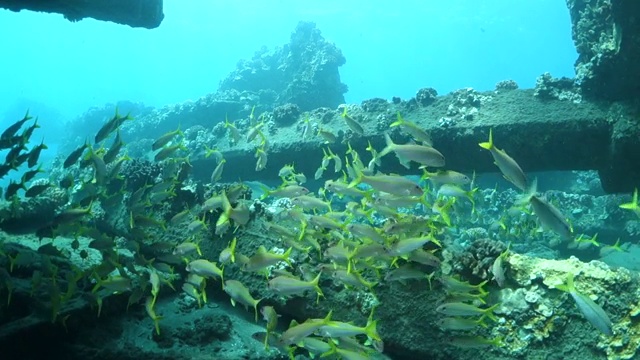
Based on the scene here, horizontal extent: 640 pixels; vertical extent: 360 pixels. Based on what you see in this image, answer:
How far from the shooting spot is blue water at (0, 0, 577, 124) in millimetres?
97375

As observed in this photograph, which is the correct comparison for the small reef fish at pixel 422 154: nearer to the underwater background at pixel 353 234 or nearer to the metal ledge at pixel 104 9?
the underwater background at pixel 353 234

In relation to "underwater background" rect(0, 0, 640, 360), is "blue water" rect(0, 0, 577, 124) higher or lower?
higher

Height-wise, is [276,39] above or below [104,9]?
above

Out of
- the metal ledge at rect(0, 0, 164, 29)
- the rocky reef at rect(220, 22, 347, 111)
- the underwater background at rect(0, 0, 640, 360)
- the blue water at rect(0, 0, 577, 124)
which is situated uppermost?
the blue water at rect(0, 0, 577, 124)

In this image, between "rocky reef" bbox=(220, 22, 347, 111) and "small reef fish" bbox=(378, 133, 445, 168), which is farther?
"rocky reef" bbox=(220, 22, 347, 111)

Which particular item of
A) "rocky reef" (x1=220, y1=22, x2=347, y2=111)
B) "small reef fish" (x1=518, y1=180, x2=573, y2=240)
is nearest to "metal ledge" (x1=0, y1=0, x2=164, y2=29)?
"small reef fish" (x1=518, y1=180, x2=573, y2=240)

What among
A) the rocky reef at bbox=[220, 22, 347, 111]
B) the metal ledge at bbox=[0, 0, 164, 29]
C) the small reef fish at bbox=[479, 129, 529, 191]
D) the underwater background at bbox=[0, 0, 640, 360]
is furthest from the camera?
the rocky reef at bbox=[220, 22, 347, 111]

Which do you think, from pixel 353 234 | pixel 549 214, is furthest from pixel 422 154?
pixel 549 214

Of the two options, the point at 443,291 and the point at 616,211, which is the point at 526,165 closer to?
the point at 443,291

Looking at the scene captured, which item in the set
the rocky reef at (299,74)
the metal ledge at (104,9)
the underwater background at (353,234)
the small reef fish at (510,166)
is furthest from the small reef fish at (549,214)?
the rocky reef at (299,74)

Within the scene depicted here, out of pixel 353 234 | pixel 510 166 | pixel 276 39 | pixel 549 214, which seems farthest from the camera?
pixel 276 39

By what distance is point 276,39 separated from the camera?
145750mm

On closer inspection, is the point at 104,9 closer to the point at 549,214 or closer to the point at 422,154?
the point at 422,154

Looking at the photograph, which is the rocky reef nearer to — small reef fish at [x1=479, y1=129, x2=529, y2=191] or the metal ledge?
the metal ledge
